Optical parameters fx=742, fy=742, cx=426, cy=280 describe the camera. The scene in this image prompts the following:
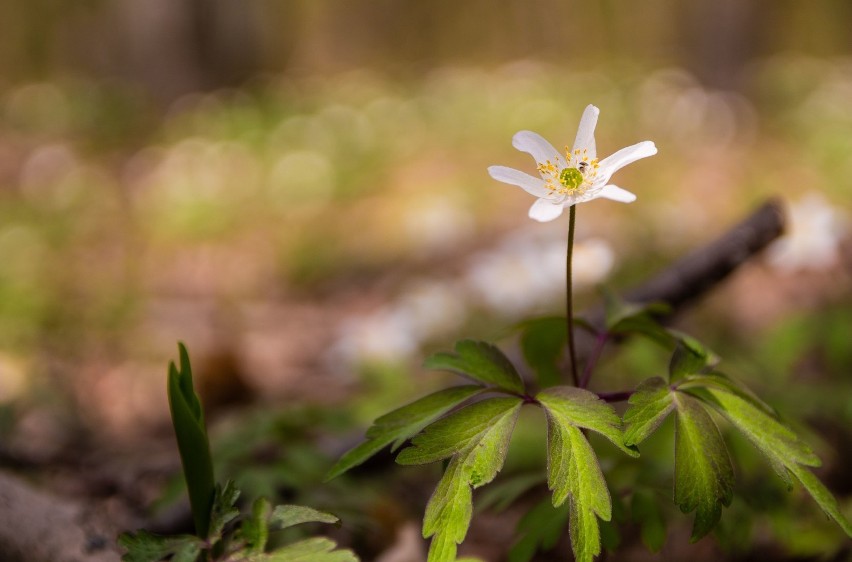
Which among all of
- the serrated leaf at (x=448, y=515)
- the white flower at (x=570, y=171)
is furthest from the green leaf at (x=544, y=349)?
the serrated leaf at (x=448, y=515)

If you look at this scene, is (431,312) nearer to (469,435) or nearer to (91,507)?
(91,507)

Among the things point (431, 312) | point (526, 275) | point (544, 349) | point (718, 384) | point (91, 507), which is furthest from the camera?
point (431, 312)

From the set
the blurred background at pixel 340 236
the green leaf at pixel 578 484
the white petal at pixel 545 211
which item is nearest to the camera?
the green leaf at pixel 578 484

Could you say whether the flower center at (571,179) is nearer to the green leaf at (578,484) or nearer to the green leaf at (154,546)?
the green leaf at (578,484)

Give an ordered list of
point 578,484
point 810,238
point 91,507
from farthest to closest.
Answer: point 810,238 → point 91,507 → point 578,484

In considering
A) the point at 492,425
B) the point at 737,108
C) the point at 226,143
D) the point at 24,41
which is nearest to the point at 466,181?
the point at 226,143

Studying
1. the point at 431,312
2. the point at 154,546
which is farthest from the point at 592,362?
the point at 431,312

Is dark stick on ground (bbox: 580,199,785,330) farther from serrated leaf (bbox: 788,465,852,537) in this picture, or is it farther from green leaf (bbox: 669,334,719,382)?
serrated leaf (bbox: 788,465,852,537)
